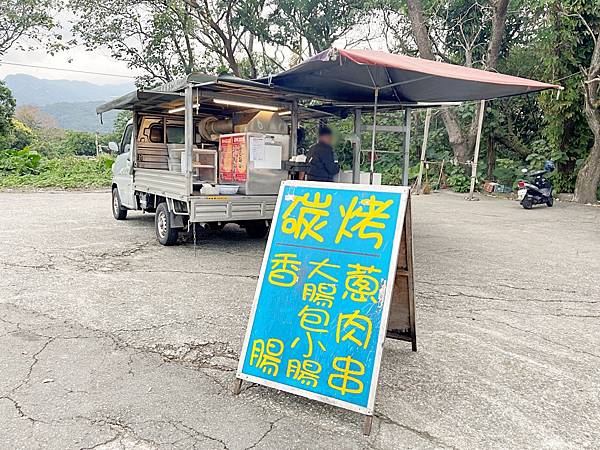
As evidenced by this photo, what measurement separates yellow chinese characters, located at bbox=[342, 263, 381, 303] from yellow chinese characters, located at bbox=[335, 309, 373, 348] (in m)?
0.09

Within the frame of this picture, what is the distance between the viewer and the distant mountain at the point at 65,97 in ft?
190

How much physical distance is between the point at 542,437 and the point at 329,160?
16.5 ft

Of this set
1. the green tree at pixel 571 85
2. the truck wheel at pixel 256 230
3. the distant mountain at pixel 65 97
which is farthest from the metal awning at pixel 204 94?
the distant mountain at pixel 65 97

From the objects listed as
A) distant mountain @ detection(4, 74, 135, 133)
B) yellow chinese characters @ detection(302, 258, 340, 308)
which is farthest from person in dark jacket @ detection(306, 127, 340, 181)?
distant mountain @ detection(4, 74, 135, 133)

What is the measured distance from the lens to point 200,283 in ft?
16.0

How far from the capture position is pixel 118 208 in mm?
8914

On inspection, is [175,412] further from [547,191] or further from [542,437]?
[547,191]

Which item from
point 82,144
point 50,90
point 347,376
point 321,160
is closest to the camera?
point 347,376

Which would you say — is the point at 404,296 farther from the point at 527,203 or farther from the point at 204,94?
the point at 527,203

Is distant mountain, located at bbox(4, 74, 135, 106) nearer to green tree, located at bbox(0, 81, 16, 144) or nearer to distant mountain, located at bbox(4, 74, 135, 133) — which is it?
distant mountain, located at bbox(4, 74, 135, 133)

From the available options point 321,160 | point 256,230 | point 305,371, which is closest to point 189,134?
point 321,160

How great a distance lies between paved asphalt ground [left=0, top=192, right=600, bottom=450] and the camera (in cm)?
237

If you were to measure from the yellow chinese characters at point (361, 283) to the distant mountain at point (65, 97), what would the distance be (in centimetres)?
2023

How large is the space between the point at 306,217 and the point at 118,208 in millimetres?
7038
